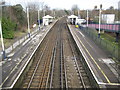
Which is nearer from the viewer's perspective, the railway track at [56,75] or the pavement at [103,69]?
the pavement at [103,69]

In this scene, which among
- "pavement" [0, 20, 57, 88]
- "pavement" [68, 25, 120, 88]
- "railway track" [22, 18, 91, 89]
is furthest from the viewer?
"railway track" [22, 18, 91, 89]

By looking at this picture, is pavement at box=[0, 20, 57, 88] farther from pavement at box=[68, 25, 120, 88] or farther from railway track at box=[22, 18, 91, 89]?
pavement at box=[68, 25, 120, 88]

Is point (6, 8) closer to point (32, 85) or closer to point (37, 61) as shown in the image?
point (37, 61)

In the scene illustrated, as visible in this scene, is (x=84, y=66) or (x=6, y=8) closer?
(x=84, y=66)

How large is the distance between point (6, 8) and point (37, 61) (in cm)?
2151

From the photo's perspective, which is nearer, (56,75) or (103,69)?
(56,75)

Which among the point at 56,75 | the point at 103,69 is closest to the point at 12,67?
the point at 56,75

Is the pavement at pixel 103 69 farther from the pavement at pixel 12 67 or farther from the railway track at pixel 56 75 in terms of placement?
the pavement at pixel 12 67

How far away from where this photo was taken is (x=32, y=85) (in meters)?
11.5

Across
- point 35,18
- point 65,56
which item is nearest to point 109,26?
point 65,56

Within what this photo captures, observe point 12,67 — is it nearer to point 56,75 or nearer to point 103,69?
point 56,75

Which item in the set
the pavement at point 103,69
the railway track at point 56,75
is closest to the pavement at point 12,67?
the railway track at point 56,75

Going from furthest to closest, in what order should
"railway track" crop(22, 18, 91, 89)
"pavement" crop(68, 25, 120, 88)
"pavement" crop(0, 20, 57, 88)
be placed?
"railway track" crop(22, 18, 91, 89)
"pavement" crop(0, 20, 57, 88)
"pavement" crop(68, 25, 120, 88)

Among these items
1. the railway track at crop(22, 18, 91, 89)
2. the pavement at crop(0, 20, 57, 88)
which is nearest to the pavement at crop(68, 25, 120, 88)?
the railway track at crop(22, 18, 91, 89)
